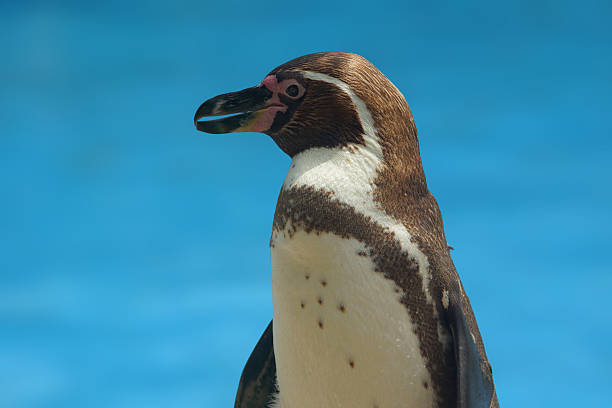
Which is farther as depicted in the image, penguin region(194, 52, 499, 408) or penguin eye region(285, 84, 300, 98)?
penguin eye region(285, 84, 300, 98)

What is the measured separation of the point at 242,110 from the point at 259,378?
2.93 feet

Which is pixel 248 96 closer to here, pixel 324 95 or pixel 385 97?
pixel 324 95

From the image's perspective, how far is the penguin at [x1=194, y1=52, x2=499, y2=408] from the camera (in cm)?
162

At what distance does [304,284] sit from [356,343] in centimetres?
20

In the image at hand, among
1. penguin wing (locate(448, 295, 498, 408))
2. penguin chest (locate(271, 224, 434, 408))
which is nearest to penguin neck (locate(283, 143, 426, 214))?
penguin chest (locate(271, 224, 434, 408))

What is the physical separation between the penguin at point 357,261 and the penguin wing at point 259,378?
30cm

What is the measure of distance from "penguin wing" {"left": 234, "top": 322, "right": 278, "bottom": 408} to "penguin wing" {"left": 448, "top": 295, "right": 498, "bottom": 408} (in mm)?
698

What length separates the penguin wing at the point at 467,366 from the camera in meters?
1.59

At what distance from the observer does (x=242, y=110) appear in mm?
1805

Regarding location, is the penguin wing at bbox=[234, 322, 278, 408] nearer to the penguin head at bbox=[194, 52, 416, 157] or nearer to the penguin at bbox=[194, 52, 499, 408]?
the penguin at bbox=[194, 52, 499, 408]

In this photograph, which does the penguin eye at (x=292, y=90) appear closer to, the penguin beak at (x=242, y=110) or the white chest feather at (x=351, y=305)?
the penguin beak at (x=242, y=110)

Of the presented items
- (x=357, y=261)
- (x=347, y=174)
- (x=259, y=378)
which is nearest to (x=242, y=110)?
(x=347, y=174)

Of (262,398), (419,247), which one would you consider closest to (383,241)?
(419,247)

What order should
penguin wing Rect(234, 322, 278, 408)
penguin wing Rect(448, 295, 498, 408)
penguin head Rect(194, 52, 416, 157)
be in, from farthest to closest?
penguin wing Rect(234, 322, 278, 408) < penguin head Rect(194, 52, 416, 157) < penguin wing Rect(448, 295, 498, 408)
